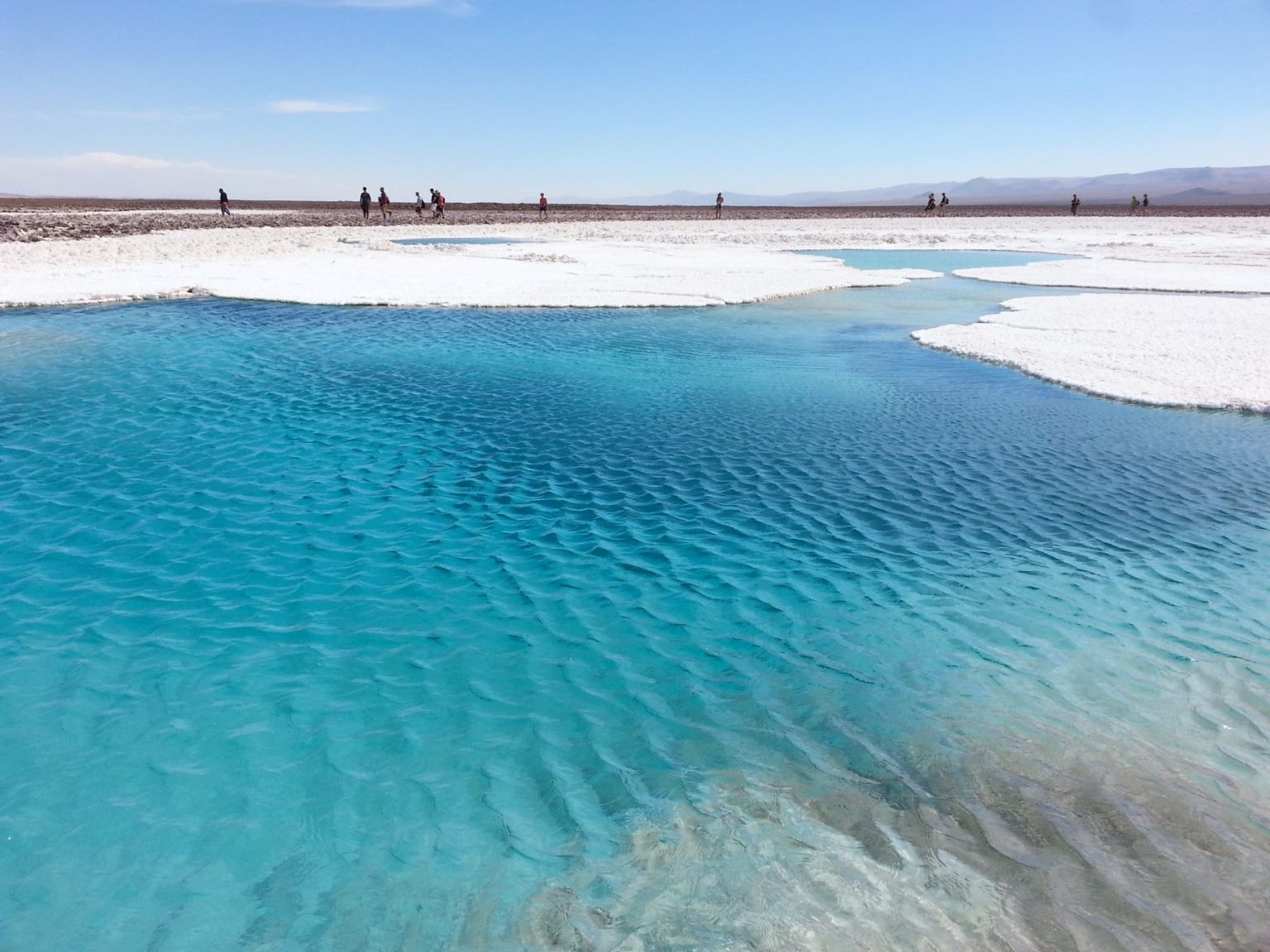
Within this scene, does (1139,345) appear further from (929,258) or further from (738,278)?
(929,258)

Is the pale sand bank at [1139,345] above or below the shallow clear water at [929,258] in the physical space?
below

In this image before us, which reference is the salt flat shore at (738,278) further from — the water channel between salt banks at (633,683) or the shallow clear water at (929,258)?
the water channel between salt banks at (633,683)

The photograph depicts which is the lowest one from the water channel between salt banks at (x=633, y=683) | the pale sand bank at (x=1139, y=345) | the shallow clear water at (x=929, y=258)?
the water channel between salt banks at (x=633, y=683)

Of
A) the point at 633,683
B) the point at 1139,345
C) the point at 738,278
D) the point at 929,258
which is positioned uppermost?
the point at 929,258

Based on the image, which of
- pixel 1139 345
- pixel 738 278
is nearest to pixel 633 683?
pixel 1139 345

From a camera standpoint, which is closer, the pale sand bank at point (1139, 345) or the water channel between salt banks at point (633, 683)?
the water channel between salt banks at point (633, 683)

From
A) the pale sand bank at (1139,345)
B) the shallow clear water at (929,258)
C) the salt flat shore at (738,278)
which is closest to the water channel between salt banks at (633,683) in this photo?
the pale sand bank at (1139,345)
